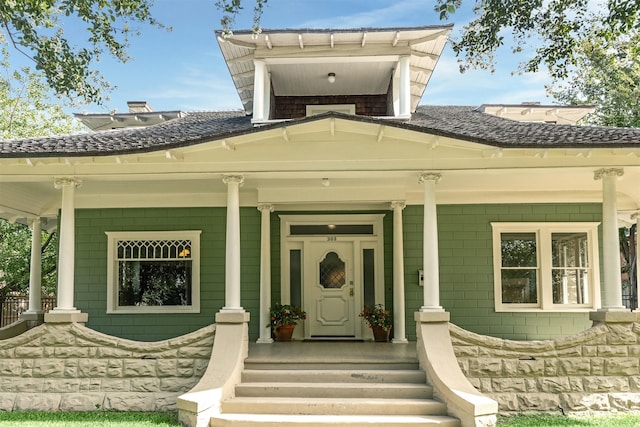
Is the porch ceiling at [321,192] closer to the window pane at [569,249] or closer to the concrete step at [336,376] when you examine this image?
the window pane at [569,249]

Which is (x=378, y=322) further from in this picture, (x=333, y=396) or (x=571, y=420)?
(x=571, y=420)

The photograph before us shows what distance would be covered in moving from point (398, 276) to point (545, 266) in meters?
2.70

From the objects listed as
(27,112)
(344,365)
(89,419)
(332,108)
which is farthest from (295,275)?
(27,112)

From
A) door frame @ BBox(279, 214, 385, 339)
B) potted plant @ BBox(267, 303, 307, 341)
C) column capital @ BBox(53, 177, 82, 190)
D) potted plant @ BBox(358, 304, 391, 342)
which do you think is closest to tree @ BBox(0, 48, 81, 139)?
door frame @ BBox(279, 214, 385, 339)

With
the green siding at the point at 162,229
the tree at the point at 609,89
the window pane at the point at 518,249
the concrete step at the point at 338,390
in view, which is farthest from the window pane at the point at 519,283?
the tree at the point at 609,89

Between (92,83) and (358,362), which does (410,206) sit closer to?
(358,362)

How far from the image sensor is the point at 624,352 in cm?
852

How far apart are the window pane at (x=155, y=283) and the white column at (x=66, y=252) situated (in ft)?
9.17

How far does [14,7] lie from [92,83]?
189cm

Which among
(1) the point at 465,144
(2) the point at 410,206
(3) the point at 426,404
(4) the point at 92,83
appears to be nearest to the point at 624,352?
(3) the point at 426,404

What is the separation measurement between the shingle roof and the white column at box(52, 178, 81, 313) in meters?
0.59

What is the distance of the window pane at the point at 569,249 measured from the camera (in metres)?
11.7

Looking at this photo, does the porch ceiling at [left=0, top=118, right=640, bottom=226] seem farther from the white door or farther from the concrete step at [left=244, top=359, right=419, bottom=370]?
the white door

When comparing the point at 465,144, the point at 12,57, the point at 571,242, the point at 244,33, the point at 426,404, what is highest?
the point at 12,57
